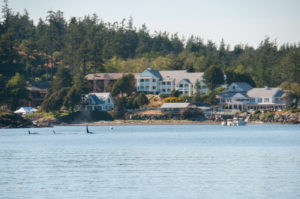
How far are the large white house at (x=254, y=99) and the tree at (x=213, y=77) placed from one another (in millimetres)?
3703

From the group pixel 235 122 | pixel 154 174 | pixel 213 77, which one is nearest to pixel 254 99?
pixel 213 77

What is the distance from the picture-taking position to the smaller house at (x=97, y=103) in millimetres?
160875

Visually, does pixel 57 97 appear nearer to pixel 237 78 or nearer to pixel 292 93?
pixel 237 78

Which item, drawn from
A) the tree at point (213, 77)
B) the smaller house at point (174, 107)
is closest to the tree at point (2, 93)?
the smaller house at point (174, 107)

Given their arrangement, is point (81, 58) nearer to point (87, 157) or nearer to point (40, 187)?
point (87, 157)

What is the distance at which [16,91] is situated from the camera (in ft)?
492

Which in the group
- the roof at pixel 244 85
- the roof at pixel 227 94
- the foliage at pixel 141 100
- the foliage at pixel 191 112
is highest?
the roof at pixel 244 85

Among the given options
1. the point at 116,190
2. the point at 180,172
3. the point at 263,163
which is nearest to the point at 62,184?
the point at 116,190

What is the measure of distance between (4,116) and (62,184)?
98.4 meters

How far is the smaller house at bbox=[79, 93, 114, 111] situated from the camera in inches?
6334

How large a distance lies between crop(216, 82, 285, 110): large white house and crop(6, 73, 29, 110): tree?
54.0m

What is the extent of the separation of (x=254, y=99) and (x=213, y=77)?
13203 millimetres

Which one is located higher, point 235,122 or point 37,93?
point 37,93

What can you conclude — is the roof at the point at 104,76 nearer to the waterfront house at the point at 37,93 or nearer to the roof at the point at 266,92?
the waterfront house at the point at 37,93
